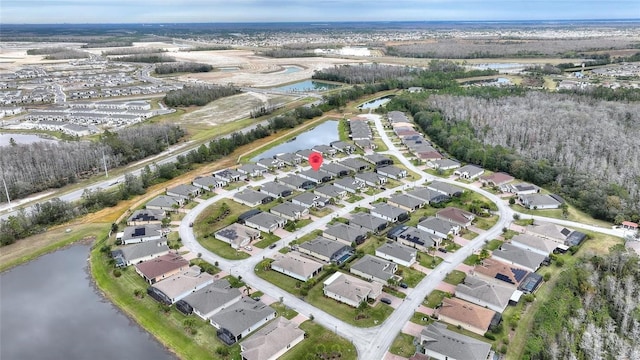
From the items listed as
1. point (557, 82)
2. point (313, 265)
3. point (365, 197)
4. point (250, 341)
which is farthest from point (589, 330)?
point (557, 82)

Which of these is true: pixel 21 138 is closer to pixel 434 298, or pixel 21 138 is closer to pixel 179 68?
pixel 434 298

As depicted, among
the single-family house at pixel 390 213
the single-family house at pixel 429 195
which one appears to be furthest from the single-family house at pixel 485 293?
the single-family house at pixel 429 195

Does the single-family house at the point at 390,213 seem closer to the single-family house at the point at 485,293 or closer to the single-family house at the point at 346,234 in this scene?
the single-family house at the point at 346,234

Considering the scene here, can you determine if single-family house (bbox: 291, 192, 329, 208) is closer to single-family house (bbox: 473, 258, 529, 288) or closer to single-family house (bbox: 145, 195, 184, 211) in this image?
single-family house (bbox: 145, 195, 184, 211)

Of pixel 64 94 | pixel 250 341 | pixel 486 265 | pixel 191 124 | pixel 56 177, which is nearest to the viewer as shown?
pixel 250 341

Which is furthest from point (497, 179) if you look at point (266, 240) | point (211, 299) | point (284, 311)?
point (211, 299)

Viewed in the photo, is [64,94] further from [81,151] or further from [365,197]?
[365,197]
